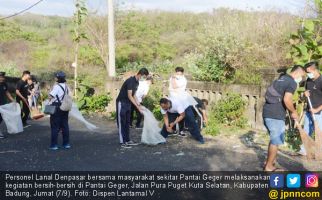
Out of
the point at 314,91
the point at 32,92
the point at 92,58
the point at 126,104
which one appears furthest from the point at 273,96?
the point at 92,58

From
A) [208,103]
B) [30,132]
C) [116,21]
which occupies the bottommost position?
[30,132]

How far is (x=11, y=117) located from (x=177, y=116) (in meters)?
4.76

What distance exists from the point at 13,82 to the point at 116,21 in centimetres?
1084

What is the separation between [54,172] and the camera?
317 inches

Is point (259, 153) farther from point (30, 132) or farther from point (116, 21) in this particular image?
point (116, 21)

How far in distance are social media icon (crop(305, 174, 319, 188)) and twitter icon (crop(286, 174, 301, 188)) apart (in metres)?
0.12

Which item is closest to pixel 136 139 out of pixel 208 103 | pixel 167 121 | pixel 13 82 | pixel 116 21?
pixel 167 121

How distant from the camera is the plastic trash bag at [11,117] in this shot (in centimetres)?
1253

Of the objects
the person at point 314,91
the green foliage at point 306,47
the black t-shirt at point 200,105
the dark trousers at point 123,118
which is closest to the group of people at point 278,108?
the person at point 314,91

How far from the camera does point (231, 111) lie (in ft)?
41.7

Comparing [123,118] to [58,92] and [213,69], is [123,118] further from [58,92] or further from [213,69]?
[213,69]

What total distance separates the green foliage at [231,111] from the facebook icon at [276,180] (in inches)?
204

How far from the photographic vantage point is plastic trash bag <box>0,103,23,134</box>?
493 inches

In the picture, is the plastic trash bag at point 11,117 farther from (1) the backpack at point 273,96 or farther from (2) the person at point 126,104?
(1) the backpack at point 273,96
